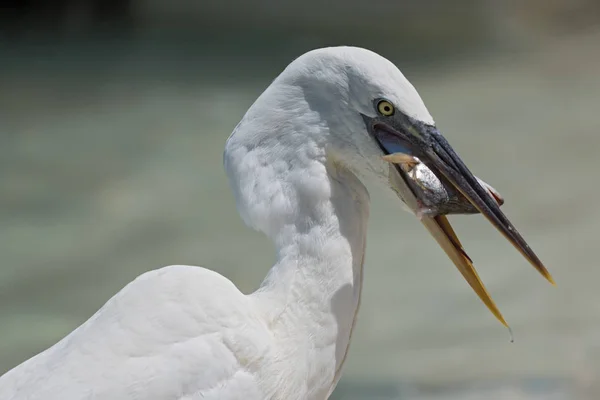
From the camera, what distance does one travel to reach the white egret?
1355 mm

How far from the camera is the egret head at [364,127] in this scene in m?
1.39

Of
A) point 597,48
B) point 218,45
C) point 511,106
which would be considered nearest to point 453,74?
point 511,106

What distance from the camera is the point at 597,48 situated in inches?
202

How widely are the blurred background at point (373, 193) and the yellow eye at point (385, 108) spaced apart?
1.42 meters

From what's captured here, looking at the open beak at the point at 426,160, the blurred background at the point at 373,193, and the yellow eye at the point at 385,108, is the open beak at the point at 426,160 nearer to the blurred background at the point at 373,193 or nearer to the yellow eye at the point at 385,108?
the yellow eye at the point at 385,108

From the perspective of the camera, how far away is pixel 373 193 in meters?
3.60

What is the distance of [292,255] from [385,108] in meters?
0.27

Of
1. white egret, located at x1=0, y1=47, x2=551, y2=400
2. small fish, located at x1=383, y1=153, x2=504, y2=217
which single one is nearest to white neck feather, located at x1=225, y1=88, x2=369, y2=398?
white egret, located at x1=0, y1=47, x2=551, y2=400

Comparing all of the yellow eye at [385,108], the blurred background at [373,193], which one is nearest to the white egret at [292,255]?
the yellow eye at [385,108]

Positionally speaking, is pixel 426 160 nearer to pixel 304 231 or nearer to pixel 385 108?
pixel 385 108

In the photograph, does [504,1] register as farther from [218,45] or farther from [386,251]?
[386,251]

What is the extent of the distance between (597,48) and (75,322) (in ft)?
11.2

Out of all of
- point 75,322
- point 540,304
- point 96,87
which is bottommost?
point 540,304

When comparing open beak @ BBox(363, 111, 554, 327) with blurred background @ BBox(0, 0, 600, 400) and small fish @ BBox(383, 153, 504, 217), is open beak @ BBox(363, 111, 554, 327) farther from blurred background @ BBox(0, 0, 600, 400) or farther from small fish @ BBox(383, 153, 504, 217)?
blurred background @ BBox(0, 0, 600, 400)
